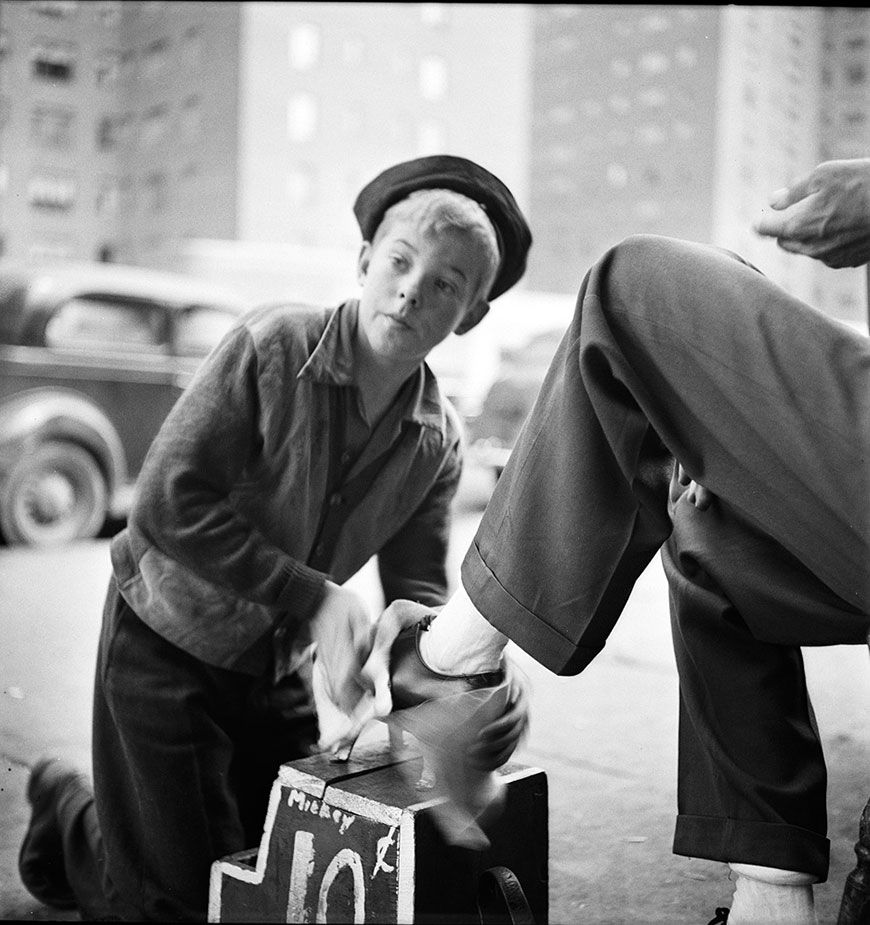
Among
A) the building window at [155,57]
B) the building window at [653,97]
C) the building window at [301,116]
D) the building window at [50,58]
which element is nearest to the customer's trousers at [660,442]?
the building window at [653,97]

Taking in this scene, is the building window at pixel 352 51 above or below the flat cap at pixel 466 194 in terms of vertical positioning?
above

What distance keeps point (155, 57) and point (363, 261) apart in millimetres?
538

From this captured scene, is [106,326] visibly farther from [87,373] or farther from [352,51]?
[352,51]

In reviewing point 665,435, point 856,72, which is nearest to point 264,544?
point 665,435

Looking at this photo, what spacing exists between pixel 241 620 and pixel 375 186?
2.38 ft

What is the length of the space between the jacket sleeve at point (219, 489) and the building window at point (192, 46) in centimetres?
50

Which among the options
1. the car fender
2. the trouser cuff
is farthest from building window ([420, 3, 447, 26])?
the trouser cuff

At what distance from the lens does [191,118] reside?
6.22 feet

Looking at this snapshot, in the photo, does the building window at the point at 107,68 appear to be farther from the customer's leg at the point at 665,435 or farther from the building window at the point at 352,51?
the customer's leg at the point at 665,435

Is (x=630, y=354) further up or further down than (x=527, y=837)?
further up

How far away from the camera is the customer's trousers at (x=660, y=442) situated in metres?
1.22

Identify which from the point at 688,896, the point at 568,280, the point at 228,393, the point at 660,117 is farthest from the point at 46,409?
the point at 688,896

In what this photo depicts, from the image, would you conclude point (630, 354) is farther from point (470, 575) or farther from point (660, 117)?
point (660, 117)

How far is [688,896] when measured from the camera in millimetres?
1682
